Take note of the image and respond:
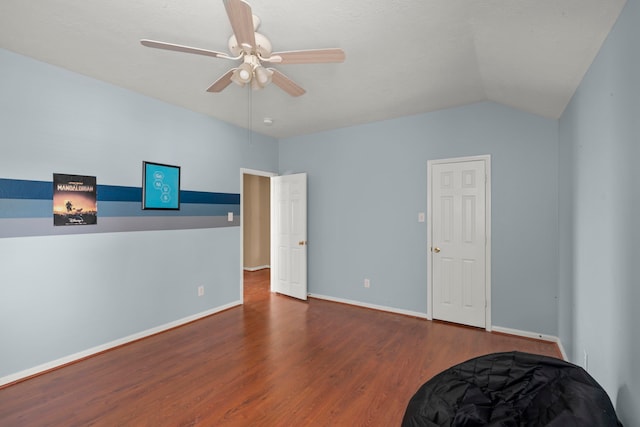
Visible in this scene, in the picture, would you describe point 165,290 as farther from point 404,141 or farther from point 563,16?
point 563,16

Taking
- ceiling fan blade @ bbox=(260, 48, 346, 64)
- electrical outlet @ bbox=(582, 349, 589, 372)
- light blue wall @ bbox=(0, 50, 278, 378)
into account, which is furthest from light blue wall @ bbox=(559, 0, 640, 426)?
light blue wall @ bbox=(0, 50, 278, 378)

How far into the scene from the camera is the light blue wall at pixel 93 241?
8.01 feet

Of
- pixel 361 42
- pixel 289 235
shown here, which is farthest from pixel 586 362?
pixel 289 235

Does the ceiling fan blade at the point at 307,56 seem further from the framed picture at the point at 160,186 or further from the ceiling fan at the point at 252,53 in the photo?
the framed picture at the point at 160,186

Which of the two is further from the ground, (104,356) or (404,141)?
(404,141)

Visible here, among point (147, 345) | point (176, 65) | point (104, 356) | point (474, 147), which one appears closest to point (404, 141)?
point (474, 147)

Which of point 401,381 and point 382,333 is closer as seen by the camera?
point 401,381

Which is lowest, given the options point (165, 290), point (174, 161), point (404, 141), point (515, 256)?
point (165, 290)

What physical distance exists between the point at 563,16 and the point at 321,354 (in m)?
3.06

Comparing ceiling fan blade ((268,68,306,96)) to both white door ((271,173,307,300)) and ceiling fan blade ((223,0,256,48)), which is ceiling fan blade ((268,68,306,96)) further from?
white door ((271,173,307,300))

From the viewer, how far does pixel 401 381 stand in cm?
245

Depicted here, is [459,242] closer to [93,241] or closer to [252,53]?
[252,53]

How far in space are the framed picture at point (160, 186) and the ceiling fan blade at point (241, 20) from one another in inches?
85.3

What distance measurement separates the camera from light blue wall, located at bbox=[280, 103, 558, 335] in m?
3.18
